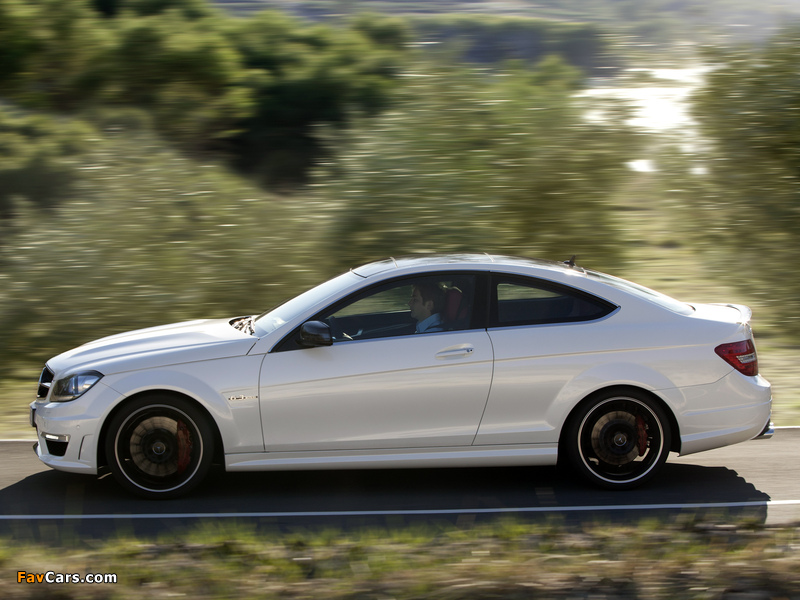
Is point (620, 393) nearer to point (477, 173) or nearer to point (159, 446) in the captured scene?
point (159, 446)

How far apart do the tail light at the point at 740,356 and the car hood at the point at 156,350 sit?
9.70 feet

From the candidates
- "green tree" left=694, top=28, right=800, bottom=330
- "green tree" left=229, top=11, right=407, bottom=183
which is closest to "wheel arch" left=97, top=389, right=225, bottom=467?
"green tree" left=694, top=28, right=800, bottom=330

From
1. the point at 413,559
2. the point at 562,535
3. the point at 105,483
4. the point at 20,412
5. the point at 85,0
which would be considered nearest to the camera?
the point at 413,559

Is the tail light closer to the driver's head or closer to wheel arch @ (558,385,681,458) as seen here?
wheel arch @ (558,385,681,458)

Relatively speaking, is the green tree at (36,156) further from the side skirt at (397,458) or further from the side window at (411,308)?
the side skirt at (397,458)

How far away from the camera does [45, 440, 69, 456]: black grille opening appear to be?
571 cm

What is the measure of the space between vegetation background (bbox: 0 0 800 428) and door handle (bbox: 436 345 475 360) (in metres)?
4.16

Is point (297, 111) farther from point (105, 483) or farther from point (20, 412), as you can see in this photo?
point (105, 483)

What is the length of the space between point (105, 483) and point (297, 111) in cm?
2212

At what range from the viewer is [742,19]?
14234 millimetres

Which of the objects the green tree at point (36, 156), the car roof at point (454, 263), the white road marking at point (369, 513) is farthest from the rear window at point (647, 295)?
the green tree at point (36, 156)

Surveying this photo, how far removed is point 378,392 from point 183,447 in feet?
4.12

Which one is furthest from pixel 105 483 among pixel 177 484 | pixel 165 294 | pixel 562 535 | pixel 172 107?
pixel 172 107

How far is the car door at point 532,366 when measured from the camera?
571cm
